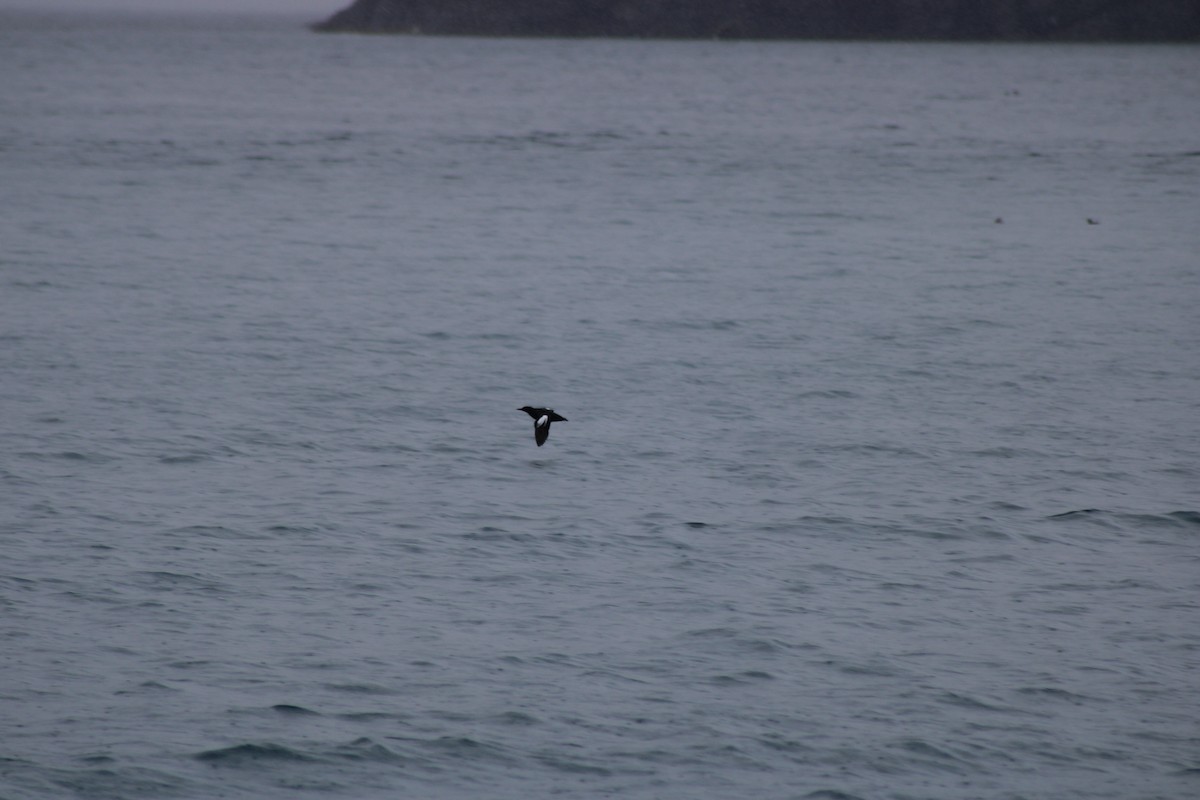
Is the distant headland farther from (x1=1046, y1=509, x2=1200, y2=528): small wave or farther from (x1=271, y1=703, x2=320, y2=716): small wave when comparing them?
(x1=271, y1=703, x2=320, y2=716): small wave

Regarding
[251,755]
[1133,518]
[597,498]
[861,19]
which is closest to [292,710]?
[251,755]

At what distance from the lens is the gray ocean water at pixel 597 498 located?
12.2m

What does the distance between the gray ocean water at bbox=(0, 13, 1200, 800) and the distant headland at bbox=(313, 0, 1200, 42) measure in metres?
138

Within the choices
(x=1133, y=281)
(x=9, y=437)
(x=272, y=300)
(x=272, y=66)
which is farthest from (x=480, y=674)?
(x=272, y=66)

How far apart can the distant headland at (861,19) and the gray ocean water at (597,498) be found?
454 ft

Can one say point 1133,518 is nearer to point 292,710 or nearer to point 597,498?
point 597,498

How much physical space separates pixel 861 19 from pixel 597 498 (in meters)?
178

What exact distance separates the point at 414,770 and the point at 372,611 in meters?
3.22

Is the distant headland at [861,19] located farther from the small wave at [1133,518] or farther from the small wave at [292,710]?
the small wave at [292,710]

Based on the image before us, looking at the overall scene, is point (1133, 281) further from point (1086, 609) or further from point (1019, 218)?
point (1086, 609)

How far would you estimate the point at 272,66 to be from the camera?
139m

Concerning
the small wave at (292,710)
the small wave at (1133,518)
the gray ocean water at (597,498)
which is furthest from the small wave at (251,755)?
the small wave at (1133,518)

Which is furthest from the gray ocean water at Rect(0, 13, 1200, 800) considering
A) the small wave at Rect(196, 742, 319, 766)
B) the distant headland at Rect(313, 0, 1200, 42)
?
the distant headland at Rect(313, 0, 1200, 42)

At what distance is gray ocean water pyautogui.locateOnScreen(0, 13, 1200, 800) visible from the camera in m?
12.2
